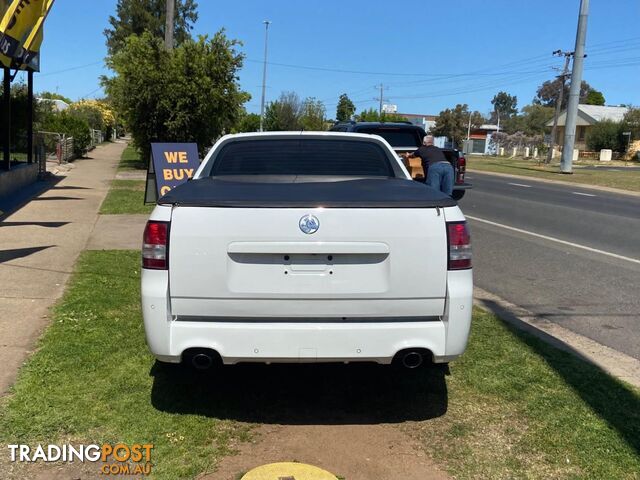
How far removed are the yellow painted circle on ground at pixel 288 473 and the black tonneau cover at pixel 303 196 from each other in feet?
4.60

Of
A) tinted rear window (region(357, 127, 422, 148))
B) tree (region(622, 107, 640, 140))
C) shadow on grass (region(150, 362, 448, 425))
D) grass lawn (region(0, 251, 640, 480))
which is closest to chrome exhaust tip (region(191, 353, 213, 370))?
grass lawn (region(0, 251, 640, 480))

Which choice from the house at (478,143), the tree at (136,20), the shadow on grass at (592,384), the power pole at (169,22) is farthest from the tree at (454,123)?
the shadow on grass at (592,384)

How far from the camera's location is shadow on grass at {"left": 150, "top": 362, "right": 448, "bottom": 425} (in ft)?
13.1

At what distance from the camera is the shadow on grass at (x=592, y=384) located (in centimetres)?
388

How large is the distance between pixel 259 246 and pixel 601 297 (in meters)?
5.29

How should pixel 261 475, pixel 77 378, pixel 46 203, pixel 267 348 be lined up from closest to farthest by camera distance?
1. pixel 261 475
2. pixel 267 348
3. pixel 77 378
4. pixel 46 203

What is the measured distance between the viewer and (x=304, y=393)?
171 inches

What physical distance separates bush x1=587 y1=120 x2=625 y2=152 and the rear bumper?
78.6m

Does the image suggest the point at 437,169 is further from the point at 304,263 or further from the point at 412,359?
the point at 304,263

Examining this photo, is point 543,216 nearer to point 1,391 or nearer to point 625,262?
point 625,262

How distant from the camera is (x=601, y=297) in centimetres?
723

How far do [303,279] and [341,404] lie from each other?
1175 millimetres

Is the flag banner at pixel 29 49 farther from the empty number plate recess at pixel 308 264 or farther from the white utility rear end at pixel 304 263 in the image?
the empty number plate recess at pixel 308 264

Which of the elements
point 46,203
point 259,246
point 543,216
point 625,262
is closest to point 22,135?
point 46,203
